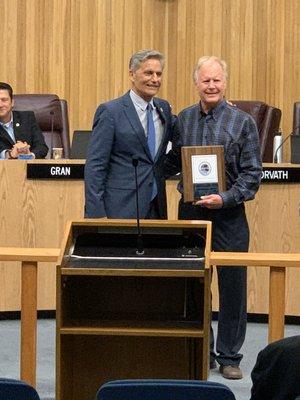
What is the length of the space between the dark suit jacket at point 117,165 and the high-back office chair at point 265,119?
2.87 metres

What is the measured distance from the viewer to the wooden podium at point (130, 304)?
12.7ft

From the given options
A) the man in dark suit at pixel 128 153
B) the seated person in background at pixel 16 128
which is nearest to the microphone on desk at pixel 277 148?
the seated person in background at pixel 16 128

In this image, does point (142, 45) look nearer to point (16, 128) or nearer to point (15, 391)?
point (16, 128)

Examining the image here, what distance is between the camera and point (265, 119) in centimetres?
805

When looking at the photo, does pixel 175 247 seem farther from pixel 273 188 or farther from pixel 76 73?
pixel 76 73

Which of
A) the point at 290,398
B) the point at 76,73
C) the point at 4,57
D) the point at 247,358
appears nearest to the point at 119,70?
the point at 76,73

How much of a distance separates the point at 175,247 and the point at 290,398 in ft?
3.94

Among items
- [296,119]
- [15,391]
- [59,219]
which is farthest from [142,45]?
[15,391]

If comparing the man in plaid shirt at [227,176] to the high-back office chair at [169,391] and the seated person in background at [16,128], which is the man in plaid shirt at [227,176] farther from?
the high-back office chair at [169,391]

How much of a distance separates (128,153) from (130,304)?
120 cm

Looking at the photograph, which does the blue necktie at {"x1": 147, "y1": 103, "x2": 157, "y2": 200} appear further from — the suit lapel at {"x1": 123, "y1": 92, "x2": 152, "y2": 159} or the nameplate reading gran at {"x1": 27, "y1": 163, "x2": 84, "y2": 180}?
the nameplate reading gran at {"x1": 27, "y1": 163, "x2": 84, "y2": 180}


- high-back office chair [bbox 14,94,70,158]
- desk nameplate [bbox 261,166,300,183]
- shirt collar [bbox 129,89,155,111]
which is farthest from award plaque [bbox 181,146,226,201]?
high-back office chair [bbox 14,94,70,158]

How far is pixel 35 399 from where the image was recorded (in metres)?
2.70

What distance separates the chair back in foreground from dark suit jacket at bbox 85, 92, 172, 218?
8.20 feet
